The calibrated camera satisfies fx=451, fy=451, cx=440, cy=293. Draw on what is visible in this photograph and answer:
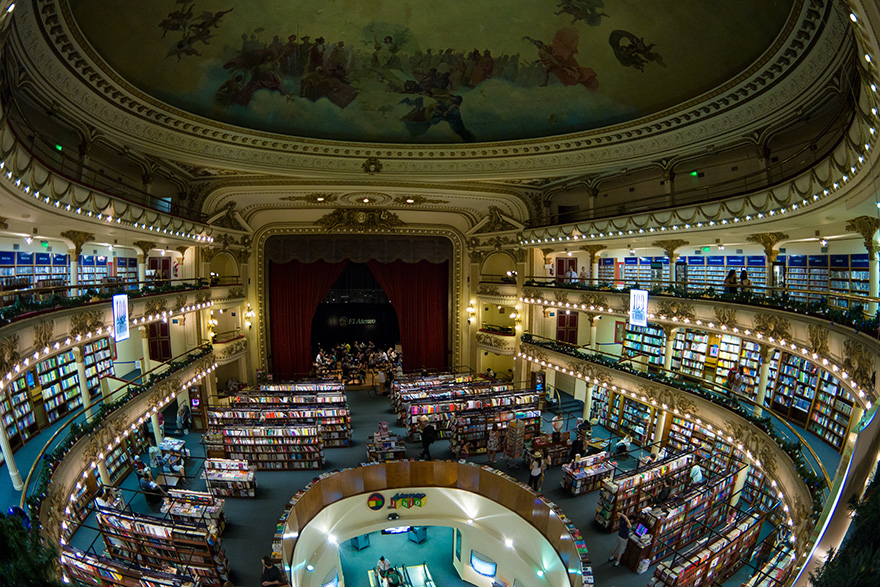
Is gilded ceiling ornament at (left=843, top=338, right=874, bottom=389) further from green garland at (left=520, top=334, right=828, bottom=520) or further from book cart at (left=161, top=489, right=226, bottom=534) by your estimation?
book cart at (left=161, top=489, right=226, bottom=534)

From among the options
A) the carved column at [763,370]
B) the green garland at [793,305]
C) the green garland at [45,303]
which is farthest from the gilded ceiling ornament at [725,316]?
the green garland at [45,303]

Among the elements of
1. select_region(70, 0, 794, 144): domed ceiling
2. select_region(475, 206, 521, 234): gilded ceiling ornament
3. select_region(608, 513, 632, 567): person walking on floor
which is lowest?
select_region(608, 513, 632, 567): person walking on floor

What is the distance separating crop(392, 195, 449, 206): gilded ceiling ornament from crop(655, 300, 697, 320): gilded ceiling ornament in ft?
33.9

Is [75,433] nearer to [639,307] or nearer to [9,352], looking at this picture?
[9,352]

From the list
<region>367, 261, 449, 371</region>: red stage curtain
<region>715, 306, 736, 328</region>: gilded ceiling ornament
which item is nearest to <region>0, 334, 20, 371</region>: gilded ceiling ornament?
<region>715, 306, 736, 328</region>: gilded ceiling ornament

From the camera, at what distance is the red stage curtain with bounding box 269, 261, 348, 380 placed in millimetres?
21625

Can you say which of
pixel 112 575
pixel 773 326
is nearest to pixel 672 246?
pixel 773 326

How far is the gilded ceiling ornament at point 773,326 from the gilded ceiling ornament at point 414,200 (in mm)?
12942

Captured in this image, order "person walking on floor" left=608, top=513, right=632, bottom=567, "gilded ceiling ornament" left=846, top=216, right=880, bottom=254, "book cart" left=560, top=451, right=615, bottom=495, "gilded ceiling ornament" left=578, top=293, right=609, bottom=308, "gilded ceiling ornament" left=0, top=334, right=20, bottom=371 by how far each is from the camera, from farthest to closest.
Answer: "gilded ceiling ornament" left=578, top=293, right=609, bottom=308, "book cart" left=560, top=451, right=615, bottom=495, "person walking on floor" left=608, top=513, right=632, bottom=567, "gilded ceiling ornament" left=846, top=216, right=880, bottom=254, "gilded ceiling ornament" left=0, top=334, right=20, bottom=371

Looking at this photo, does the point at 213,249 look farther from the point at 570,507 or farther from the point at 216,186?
the point at 570,507

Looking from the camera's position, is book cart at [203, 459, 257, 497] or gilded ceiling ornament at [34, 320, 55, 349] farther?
book cart at [203, 459, 257, 497]

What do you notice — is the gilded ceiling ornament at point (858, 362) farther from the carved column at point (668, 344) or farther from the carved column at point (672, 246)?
the carved column at point (672, 246)

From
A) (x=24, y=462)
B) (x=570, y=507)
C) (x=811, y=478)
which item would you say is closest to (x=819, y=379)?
(x=811, y=478)

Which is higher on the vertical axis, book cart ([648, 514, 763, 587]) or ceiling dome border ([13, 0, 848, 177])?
ceiling dome border ([13, 0, 848, 177])
